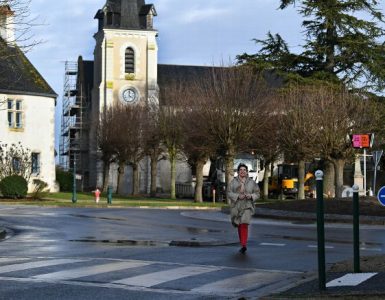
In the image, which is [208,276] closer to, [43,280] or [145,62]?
[43,280]

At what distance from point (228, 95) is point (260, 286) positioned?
37.4 meters

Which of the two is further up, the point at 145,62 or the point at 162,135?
the point at 145,62

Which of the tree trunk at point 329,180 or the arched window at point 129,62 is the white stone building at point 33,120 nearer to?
the tree trunk at point 329,180

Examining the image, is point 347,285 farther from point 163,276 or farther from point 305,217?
point 305,217

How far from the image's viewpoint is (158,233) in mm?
19562

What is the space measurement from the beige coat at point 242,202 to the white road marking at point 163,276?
9.62 ft

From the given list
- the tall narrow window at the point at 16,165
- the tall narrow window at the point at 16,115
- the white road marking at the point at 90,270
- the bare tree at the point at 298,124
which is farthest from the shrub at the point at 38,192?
the white road marking at the point at 90,270

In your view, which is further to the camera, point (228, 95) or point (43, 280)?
point (228, 95)

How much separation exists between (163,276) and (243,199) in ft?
14.0

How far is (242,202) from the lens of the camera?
14.8m

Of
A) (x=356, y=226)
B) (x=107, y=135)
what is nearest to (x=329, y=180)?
(x=107, y=135)

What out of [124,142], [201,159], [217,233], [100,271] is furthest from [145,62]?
[100,271]

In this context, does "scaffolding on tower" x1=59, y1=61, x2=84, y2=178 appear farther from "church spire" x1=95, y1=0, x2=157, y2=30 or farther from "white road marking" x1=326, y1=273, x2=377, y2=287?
"white road marking" x1=326, y1=273, x2=377, y2=287

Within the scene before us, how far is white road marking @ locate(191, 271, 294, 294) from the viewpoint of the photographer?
9.89 metres
